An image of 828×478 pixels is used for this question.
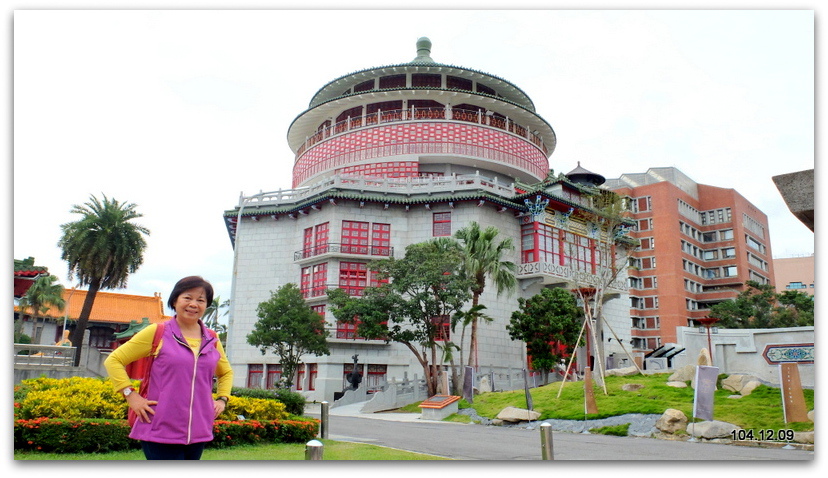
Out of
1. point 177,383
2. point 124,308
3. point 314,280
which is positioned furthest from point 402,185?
point 177,383

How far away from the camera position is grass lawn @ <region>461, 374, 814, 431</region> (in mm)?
11544

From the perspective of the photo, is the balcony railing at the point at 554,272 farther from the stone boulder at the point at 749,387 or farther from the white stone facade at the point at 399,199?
the stone boulder at the point at 749,387

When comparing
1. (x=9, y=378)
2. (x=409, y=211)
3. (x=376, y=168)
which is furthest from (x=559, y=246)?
(x=9, y=378)

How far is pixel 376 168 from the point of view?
30641 millimetres

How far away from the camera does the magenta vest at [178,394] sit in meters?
4.37

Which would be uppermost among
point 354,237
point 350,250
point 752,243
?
point 354,237

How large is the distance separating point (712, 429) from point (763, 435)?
4.47ft

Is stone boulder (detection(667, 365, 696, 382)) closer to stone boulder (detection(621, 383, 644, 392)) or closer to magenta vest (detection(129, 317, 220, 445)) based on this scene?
stone boulder (detection(621, 383, 644, 392))

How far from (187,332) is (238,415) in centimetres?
546

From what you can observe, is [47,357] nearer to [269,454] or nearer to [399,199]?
[269,454]

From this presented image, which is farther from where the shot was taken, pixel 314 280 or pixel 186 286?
pixel 314 280

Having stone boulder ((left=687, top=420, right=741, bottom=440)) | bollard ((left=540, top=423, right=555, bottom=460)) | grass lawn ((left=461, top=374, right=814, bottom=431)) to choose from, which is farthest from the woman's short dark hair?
stone boulder ((left=687, top=420, right=741, bottom=440))

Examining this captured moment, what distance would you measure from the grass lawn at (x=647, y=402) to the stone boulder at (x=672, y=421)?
401mm

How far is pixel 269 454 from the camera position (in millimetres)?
8742
